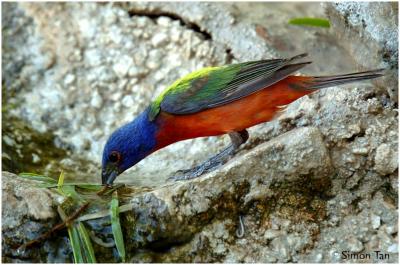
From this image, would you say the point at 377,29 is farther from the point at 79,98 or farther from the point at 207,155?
the point at 79,98

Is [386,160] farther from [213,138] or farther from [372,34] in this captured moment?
[213,138]

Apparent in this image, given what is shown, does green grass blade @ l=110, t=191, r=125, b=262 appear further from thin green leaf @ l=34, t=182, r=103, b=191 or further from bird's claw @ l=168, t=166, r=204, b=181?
bird's claw @ l=168, t=166, r=204, b=181

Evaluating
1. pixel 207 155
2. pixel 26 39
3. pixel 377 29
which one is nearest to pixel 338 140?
pixel 377 29

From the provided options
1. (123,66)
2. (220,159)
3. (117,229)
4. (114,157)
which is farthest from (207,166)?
(123,66)

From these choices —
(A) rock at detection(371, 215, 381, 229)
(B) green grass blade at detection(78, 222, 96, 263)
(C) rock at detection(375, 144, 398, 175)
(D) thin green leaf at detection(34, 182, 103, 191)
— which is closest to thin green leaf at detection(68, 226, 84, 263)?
(B) green grass blade at detection(78, 222, 96, 263)

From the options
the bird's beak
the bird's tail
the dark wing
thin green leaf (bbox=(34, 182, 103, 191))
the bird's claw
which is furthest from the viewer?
the bird's beak

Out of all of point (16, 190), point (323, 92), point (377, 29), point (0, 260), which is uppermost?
point (377, 29)
